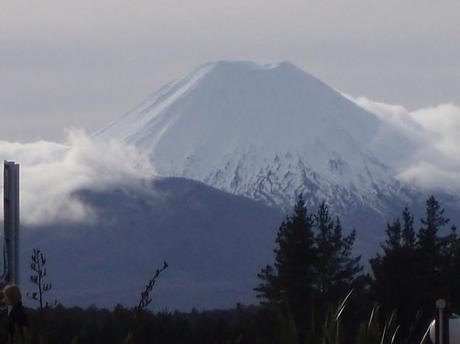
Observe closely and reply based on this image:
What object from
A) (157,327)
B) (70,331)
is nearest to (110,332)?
(157,327)

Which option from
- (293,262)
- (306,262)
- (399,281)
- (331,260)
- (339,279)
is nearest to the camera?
(399,281)

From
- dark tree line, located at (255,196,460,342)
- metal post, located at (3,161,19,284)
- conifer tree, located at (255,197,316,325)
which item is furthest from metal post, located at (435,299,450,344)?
conifer tree, located at (255,197,316,325)

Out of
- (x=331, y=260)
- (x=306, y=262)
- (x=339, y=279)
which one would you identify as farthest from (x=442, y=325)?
(x=331, y=260)

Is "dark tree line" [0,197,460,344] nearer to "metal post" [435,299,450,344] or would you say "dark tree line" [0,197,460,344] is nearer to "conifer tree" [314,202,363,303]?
"conifer tree" [314,202,363,303]

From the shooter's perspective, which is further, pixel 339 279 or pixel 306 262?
pixel 339 279

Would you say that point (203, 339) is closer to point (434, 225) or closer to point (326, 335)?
point (434, 225)

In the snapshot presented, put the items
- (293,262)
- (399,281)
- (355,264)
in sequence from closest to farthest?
(399,281) < (293,262) < (355,264)

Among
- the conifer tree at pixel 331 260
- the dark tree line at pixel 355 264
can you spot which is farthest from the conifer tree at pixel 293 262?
the conifer tree at pixel 331 260

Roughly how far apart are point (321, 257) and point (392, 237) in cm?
398

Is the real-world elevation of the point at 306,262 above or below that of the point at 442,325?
above

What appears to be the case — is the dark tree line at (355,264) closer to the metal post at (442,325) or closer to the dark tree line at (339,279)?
the dark tree line at (339,279)

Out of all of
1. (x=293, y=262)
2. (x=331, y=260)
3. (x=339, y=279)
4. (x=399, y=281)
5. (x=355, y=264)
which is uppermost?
(x=355, y=264)

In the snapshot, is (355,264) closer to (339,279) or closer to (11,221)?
(339,279)

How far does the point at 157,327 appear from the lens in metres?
41.7
